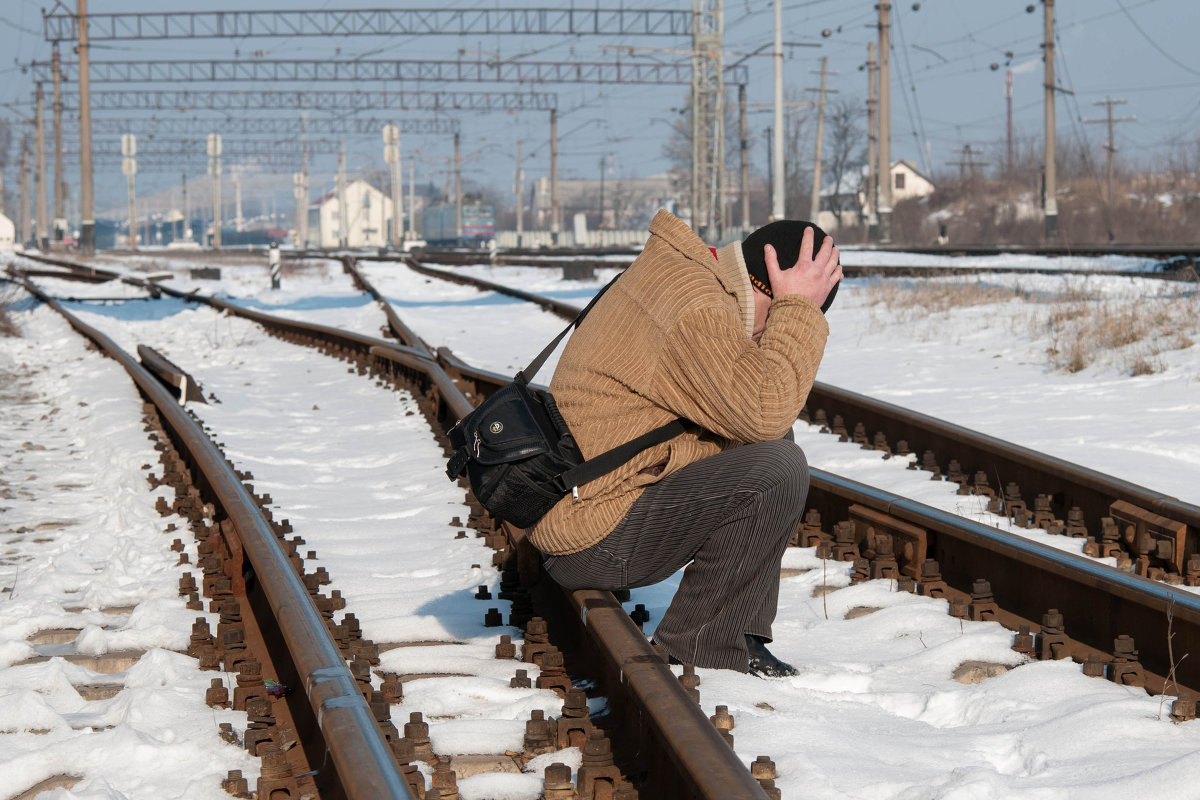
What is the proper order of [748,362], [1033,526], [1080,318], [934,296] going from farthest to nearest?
[934,296], [1080,318], [1033,526], [748,362]

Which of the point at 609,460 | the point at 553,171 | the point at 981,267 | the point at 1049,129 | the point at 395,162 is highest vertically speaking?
the point at 395,162

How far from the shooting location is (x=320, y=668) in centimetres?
328

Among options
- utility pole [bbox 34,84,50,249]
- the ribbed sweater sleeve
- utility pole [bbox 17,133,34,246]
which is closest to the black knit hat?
the ribbed sweater sleeve

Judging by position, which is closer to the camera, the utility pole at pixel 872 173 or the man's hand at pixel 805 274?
the man's hand at pixel 805 274

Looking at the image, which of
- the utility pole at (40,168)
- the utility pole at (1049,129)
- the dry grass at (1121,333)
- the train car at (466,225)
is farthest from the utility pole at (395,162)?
the dry grass at (1121,333)

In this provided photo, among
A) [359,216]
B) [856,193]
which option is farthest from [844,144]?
[359,216]

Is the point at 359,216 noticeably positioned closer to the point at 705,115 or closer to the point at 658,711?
the point at 705,115

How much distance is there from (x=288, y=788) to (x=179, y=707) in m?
0.72

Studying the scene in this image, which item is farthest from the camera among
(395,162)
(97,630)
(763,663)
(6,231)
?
(6,231)

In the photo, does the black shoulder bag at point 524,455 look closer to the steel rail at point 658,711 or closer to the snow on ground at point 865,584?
the steel rail at point 658,711

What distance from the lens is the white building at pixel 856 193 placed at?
74500 mm

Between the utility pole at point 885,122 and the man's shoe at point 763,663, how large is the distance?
3742 centimetres

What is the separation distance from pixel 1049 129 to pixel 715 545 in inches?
1566

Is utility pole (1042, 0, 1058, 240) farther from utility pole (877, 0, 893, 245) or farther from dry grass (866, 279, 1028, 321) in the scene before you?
dry grass (866, 279, 1028, 321)
